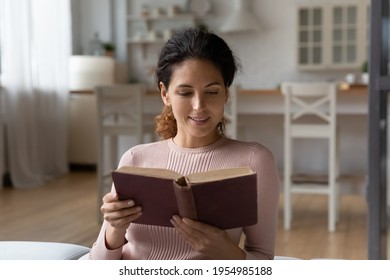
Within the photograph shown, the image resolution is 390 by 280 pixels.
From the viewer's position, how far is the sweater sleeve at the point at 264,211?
0.80 m

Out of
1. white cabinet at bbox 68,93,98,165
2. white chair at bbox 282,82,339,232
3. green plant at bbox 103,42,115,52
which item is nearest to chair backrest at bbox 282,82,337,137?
white chair at bbox 282,82,339,232

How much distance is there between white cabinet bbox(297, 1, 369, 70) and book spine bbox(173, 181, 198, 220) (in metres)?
4.40

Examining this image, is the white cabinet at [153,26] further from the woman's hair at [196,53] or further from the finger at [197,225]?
the finger at [197,225]

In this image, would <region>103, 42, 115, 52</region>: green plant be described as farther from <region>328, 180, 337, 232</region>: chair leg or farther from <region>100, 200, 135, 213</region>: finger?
<region>100, 200, 135, 213</region>: finger

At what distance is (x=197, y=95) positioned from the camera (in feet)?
2.56

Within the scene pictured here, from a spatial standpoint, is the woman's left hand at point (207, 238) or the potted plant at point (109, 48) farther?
the potted plant at point (109, 48)

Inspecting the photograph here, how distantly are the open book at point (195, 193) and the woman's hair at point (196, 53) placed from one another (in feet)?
0.60

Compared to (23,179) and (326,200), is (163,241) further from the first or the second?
(23,179)

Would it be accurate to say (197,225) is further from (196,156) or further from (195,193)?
(196,156)

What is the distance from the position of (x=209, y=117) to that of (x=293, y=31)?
4400 millimetres

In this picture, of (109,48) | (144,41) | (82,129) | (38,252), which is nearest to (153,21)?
(144,41)

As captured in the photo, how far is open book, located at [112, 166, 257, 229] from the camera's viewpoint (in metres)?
0.67

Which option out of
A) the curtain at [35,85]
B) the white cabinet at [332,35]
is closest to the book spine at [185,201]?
the curtain at [35,85]
